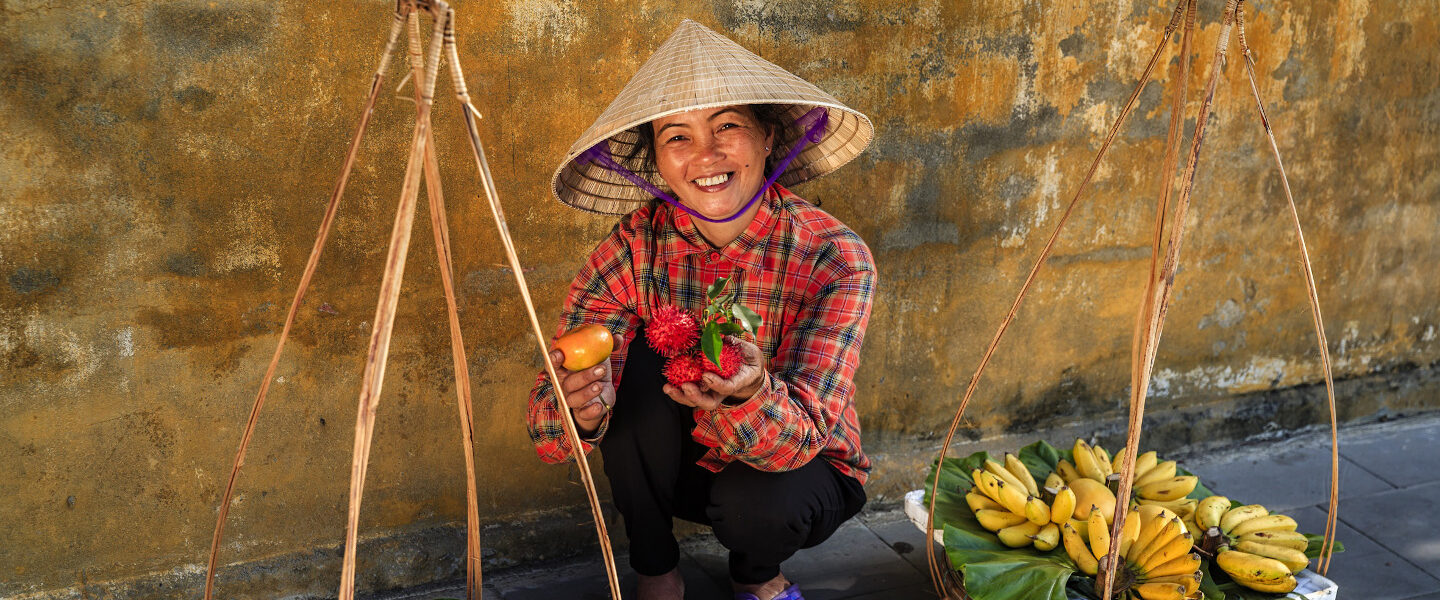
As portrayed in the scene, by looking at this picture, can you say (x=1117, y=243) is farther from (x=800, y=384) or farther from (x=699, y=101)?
(x=699, y=101)

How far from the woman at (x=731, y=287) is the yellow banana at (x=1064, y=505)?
353 millimetres

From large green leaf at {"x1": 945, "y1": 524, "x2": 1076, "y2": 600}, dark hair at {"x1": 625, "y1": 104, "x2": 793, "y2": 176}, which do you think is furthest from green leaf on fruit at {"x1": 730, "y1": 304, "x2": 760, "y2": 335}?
large green leaf at {"x1": 945, "y1": 524, "x2": 1076, "y2": 600}

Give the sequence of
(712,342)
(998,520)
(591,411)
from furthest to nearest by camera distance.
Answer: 1. (998,520)
2. (591,411)
3. (712,342)

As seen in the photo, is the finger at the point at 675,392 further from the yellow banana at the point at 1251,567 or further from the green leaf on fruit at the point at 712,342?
the yellow banana at the point at 1251,567

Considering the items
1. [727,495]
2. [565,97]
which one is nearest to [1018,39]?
[565,97]

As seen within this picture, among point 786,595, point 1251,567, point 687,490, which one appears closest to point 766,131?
point 687,490

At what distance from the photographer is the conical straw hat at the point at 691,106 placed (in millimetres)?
1660

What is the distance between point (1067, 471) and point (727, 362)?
3.08ft

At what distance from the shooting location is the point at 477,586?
5.24ft

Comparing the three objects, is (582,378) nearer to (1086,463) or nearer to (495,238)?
(495,238)

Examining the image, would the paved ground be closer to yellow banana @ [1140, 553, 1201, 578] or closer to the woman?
the woman

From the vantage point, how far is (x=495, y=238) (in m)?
2.16

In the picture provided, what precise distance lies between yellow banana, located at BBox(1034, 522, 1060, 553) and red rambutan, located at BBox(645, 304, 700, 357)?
2.52ft

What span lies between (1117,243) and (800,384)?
132cm
